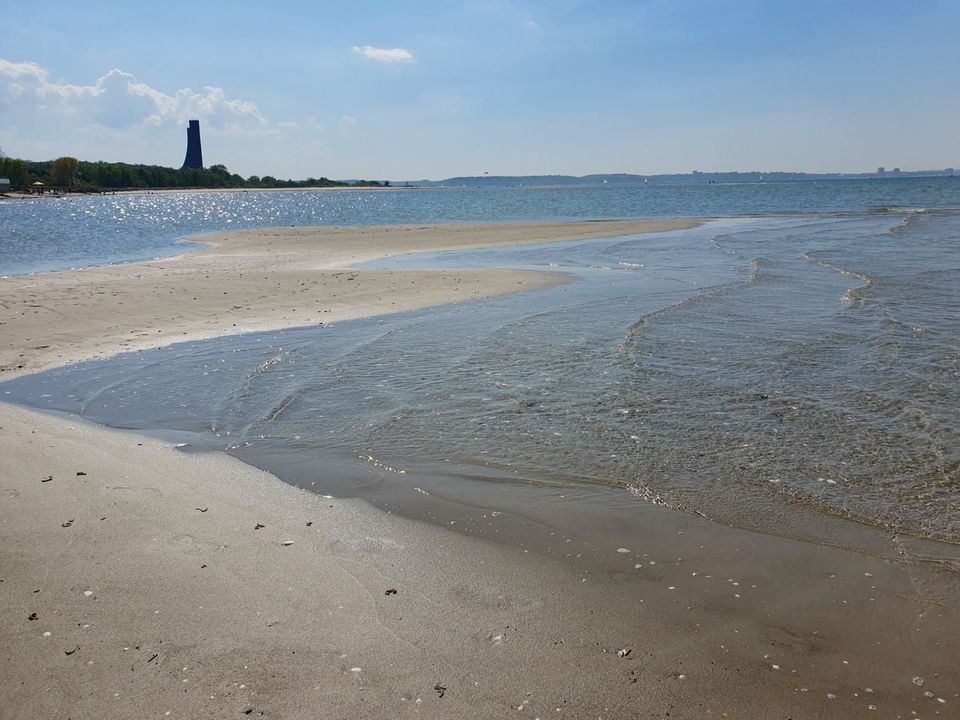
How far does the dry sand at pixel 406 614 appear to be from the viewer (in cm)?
368

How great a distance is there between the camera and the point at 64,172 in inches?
6019

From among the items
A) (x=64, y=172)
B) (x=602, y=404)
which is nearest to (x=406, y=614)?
(x=602, y=404)

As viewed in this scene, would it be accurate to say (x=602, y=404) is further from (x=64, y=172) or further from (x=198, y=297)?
(x=64, y=172)

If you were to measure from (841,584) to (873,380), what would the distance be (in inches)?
220

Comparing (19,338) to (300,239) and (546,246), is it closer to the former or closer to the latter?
(546,246)

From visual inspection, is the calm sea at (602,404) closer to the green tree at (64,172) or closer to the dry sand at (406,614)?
the dry sand at (406,614)

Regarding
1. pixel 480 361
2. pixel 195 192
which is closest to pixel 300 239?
pixel 480 361

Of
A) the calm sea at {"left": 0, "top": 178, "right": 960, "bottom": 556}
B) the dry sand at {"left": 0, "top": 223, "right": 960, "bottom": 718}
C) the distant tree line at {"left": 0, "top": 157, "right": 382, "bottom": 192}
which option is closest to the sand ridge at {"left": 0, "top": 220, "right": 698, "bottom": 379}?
the calm sea at {"left": 0, "top": 178, "right": 960, "bottom": 556}

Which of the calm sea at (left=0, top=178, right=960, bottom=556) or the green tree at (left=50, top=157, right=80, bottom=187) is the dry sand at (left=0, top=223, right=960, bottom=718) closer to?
the calm sea at (left=0, top=178, right=960, bottom=556)

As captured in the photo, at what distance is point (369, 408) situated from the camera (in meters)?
8.88

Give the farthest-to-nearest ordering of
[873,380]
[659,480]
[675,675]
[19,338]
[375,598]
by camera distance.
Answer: [19,338]
[873,380]
[659,480]
[375,598]
[675,675]

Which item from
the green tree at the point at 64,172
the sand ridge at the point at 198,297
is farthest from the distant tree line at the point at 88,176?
the sand ridge at the point at 198,297

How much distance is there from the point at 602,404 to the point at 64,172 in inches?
6735

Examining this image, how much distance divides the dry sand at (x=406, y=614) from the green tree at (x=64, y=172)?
169 meters
